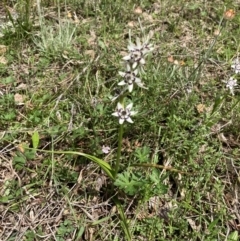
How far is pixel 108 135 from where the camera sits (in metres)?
1.92

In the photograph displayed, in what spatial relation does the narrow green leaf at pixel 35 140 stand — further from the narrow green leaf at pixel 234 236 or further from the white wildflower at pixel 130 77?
the narrow green leaf at pixel 234 236

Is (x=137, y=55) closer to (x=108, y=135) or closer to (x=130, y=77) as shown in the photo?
(x=130, y=77)

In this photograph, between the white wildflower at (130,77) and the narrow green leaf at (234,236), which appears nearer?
the white wildflower at (130,77)

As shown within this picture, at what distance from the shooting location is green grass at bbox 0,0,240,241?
5.63 ft

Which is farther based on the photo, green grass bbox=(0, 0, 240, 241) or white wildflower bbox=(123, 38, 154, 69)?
green grass bbox=(0, 0, 240, 241)

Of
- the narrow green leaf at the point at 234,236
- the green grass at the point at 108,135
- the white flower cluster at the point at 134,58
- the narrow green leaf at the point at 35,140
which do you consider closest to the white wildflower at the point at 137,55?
the white flower cluster at the point at 134,58

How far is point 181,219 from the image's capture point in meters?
1.72

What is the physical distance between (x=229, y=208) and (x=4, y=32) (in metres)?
1.44

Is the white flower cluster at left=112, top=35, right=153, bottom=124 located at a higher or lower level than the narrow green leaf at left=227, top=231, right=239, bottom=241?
higher

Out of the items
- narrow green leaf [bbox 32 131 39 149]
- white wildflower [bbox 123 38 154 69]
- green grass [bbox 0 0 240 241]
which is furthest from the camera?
narrow green leaf [bbox 32 131 39 149]

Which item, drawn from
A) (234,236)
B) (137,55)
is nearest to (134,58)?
(137,55)

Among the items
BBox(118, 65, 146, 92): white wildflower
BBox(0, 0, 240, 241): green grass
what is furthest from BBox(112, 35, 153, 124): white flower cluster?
BBox(0, 0, 240, 241): green grass

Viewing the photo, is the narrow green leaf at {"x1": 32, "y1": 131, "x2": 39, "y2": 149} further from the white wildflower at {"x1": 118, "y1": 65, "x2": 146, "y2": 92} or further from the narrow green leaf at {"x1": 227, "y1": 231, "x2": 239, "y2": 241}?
the narrow green leaf at {"x1": 227, "y1": 231, "x2": 239, "y2": 241}

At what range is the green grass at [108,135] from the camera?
1717 mm
